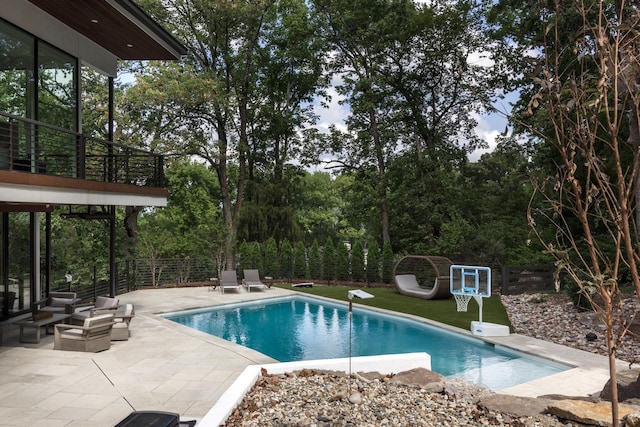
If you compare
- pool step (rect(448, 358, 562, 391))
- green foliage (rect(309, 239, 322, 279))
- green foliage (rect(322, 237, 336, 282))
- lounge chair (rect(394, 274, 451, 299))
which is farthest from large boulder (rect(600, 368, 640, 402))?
green foliage (rect(309, 239, 322, 279))

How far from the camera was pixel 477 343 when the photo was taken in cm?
1159

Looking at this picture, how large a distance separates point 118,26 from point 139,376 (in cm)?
860

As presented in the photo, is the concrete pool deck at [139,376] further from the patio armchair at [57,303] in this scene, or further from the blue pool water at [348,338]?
the patio armchair at [57,303]

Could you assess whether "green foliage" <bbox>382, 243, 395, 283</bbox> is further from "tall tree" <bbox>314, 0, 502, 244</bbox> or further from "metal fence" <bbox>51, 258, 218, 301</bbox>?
"metal fence" <bbox>51, 258, 218, 301</bbox>

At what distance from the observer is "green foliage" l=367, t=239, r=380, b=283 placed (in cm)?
2225

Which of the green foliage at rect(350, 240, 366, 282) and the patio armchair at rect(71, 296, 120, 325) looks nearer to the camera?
the patio armchair at rect(71, 296, 120, 325)

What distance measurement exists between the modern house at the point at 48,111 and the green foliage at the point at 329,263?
11.3 metres

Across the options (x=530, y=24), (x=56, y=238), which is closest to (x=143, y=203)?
(x=56, y=238)

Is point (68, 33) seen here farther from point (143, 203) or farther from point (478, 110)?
point (478, 110)

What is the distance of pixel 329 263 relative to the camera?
2298 cm

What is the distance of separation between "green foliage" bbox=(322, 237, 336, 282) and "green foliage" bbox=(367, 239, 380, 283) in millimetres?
1772

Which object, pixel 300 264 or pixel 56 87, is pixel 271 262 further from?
pixel 56 87

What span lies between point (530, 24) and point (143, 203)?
1288cm

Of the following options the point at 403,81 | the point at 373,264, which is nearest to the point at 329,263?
the point at 373,264
